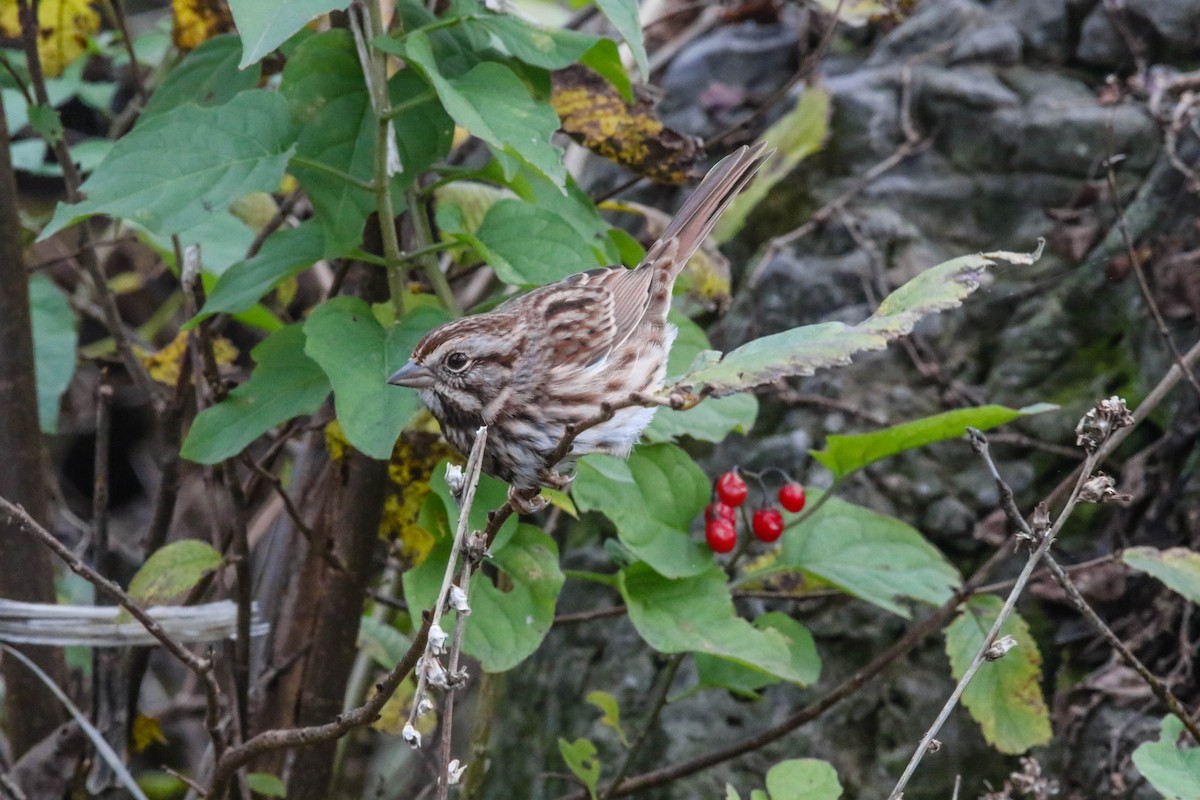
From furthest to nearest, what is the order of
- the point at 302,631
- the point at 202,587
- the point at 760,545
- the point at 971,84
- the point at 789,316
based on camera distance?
the point at 971,84 → the point at 789,316 → the point at 760,545 → the point at 302,631 → the point at 202,587

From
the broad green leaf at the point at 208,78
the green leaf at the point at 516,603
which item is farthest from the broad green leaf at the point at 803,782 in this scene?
the broad green leaf at the point at 208,78

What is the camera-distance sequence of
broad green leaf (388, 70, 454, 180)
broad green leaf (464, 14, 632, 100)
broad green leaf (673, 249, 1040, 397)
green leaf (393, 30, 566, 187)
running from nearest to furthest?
broad green leaf (673, 249, 1040, 397), green leaf (393, 30, 566, 187), broad green leaf (464, 14, 632, 100), broad green leaf (388, 70, 454, 180)

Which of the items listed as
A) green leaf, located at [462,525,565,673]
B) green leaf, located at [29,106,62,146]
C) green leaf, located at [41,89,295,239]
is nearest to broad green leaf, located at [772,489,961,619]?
green leaf, located at [462,525,565,673]

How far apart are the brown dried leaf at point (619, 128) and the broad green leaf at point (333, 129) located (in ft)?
1.74

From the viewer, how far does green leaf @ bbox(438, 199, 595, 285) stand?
2246 millimetres

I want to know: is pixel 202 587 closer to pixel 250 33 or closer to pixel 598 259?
pixel 598 259

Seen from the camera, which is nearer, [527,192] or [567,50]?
[567,50]

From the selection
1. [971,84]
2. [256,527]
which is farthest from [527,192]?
[971,84]

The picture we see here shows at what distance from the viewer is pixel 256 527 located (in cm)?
386

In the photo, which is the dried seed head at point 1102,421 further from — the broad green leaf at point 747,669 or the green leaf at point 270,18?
the green leaf at point 270,18

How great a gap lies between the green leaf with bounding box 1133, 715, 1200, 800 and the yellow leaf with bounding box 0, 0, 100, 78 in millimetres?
3117

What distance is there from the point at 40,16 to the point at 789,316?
2.25m

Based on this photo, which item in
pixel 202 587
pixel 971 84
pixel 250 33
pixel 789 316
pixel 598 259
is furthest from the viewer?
pixel 971 84

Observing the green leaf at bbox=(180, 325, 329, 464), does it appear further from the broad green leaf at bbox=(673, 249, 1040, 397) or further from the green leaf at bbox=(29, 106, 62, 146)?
the broad green leaf at bbox=(673, 249, 1040, 397)
